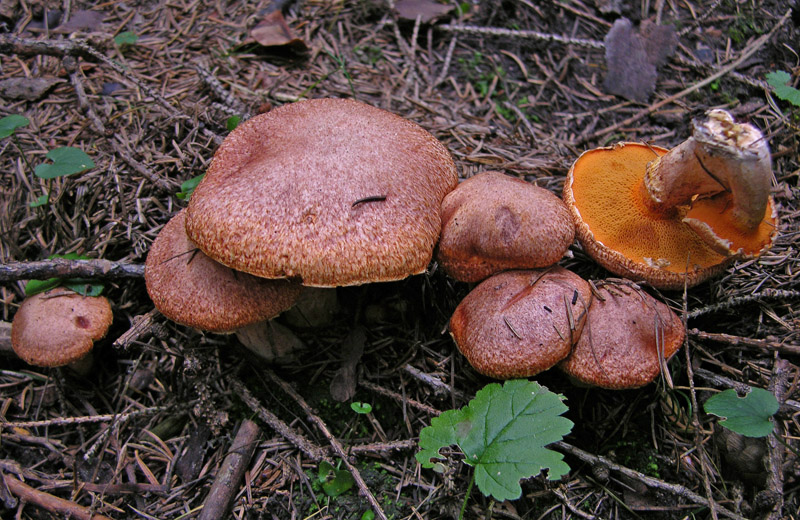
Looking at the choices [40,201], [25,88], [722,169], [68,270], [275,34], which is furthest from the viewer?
[275,34]

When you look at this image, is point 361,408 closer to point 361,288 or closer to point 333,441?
point 333,441

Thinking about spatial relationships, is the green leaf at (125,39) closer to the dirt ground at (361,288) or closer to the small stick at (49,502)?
the dirt ground at (361,288)

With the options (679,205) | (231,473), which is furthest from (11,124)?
(679,205)

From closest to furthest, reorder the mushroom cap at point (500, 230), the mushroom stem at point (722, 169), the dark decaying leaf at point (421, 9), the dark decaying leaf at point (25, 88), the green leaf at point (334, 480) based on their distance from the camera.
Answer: the mushroom stem at point (722, 169) < the mushroom cap at point (500, 230) < the green leaf at point (334, 480) < the dark decaying leaf at point (25, 88) < the dark decaying leaf at point (421, 9)

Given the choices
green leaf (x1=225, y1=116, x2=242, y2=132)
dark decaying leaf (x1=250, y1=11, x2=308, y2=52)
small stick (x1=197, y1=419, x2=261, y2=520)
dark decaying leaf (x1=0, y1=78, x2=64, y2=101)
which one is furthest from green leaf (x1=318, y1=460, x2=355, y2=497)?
dark decaying leaf (x1=0, y1=78, x2=64, y2=101)

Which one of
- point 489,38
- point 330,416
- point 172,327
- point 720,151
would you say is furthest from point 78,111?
point 720,151

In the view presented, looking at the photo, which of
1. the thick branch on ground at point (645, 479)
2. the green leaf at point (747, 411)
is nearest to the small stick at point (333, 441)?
the thick branch on ground at point (645, 479)

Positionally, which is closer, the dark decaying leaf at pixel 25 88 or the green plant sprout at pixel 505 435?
the green plant sprout at pixel 505 435
